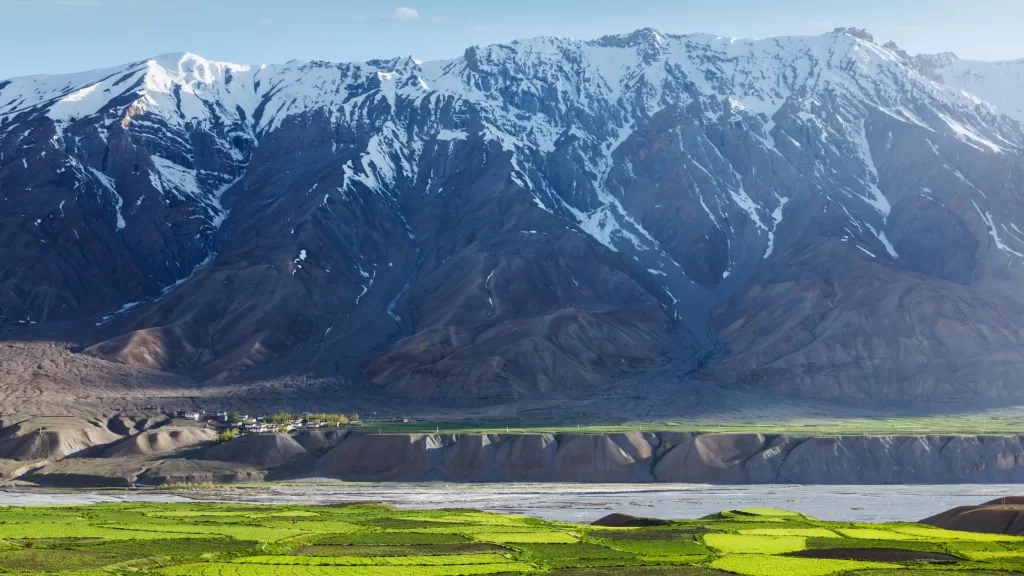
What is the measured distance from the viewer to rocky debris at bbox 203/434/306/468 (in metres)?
132

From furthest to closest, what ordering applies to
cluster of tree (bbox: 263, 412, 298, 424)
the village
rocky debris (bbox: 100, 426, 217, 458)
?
cluster of tree (bbox: 263, 412, 298, 424)
the village
rocky debris (bbox: 100, 426, 217, 458)

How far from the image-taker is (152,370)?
18625 centimetres

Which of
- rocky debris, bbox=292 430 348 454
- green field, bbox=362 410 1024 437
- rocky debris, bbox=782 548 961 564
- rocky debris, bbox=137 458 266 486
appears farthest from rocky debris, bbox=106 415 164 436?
rocky debris, bbox=782 548 961 564

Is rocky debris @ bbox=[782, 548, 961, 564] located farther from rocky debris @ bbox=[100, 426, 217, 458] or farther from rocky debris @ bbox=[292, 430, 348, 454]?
rocky debris @ bbox=[100, 426, 217, 458]

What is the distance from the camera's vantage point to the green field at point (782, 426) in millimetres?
137250

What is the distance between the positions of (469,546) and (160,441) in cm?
7975

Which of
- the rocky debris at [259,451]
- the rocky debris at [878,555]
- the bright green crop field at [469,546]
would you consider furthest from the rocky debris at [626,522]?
the rocky debris at [259,451]

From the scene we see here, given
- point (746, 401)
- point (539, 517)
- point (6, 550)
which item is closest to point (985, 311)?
point (746, 401)

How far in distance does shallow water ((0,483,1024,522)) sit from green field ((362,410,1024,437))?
666 inches

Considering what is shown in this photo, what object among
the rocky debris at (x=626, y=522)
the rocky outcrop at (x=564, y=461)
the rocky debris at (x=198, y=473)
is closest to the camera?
the rocky debris at (x=626, y=522)

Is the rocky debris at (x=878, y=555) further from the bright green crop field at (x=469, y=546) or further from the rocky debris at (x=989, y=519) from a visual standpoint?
the rocky debris at (x=989, y=519)

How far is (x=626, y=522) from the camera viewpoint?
8100 cm

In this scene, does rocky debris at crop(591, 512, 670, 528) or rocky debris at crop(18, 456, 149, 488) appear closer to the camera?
rocky debris at crop(591, 512, 670, 528)

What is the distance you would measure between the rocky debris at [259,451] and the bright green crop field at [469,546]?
45819 millimetres
